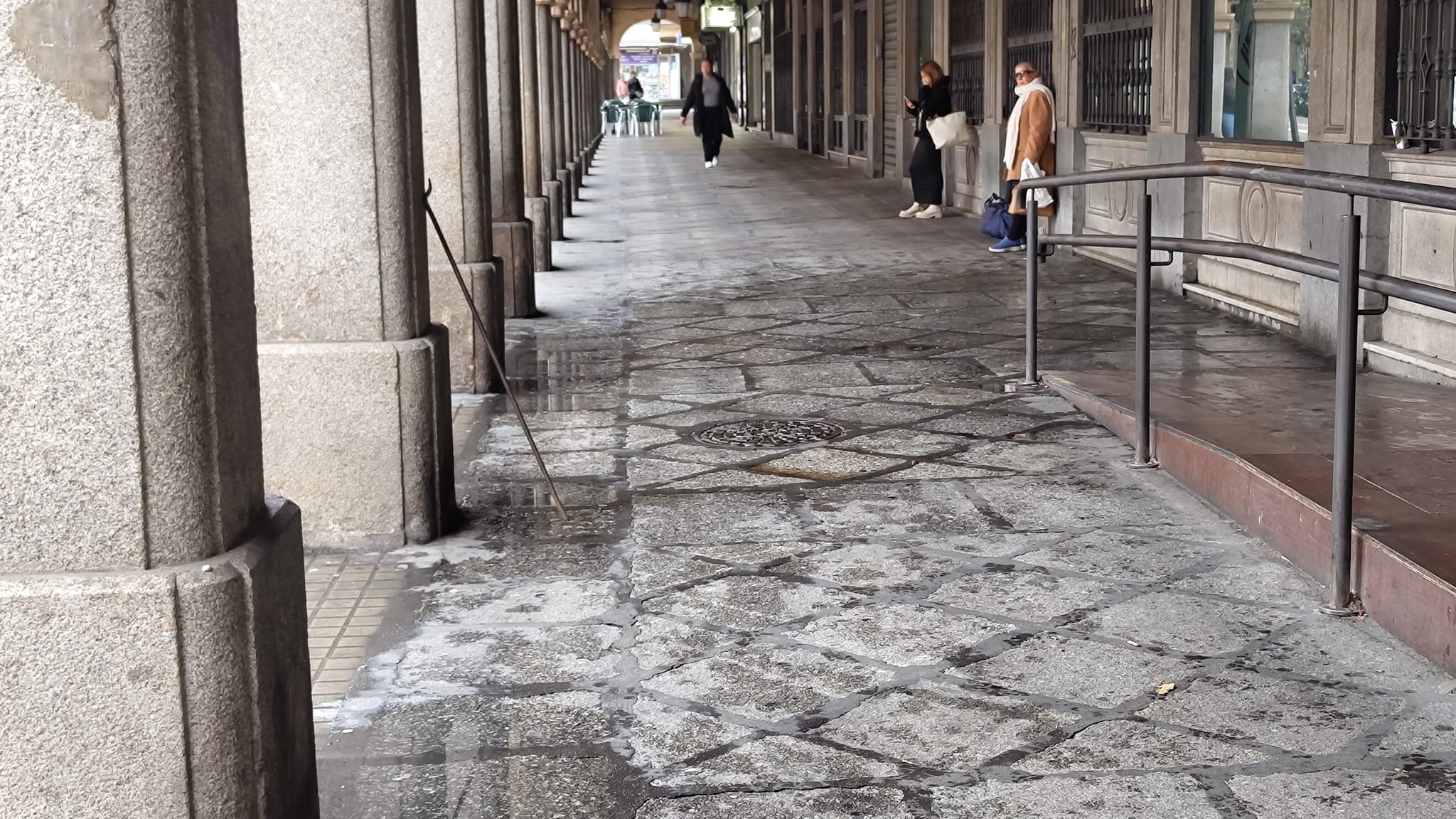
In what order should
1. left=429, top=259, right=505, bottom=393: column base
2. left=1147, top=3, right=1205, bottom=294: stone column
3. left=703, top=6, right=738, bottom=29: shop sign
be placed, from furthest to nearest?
left=703, top=6, right=738, bottom=29: shop sign → left=1147, top=3, right=1205, bottom=294: stone column → left=429, top=259, right=505, bottom=393: column base

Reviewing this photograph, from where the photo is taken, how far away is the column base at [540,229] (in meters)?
12.8

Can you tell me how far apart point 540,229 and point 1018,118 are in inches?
154

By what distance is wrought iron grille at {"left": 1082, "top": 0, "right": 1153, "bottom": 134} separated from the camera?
1150 cm

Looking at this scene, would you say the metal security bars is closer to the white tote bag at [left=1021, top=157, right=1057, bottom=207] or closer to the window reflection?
the white tote bag at [left=1021, top=157, right=1057, bottom=207]

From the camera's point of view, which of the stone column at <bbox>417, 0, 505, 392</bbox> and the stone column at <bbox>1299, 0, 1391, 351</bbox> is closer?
the stone column at <bbox>417, 0, 505, 392</bbox>

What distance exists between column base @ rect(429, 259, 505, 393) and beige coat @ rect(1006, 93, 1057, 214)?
6267 millimetres

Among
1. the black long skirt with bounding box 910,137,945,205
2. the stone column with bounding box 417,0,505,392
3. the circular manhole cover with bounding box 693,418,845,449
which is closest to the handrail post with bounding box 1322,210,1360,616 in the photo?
the circular manhole cover with bounding box 693,418,845,449

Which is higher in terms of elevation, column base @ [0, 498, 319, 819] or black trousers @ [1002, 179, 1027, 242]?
black trousers @ [1002, 179, 1027, 242]

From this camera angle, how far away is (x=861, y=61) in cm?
2630

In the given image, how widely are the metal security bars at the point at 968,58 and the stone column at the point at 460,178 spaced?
31.9 ft

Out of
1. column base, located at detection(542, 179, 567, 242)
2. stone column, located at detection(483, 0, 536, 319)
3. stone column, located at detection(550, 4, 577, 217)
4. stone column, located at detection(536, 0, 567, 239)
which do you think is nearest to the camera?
stone column, located at detection(483, 0, 536, 319)

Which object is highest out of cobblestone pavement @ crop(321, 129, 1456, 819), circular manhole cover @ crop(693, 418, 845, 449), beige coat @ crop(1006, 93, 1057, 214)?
beige coat @ crop(1006, 93, 1057, 214)

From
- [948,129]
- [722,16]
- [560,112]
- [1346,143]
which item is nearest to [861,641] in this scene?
[1346,143]

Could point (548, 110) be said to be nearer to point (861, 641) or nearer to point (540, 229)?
point (540, 229)
